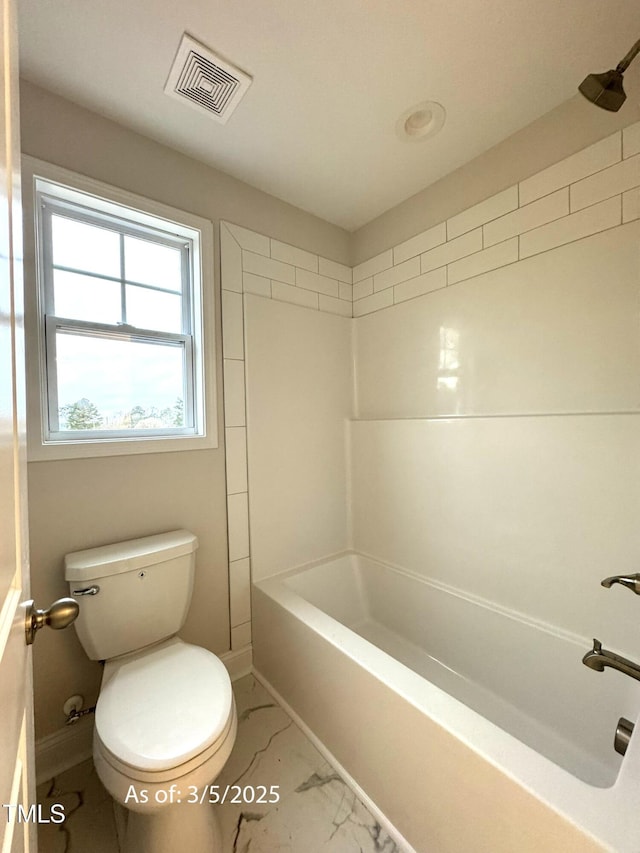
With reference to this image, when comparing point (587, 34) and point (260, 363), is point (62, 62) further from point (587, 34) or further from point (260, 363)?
point (587, 34)

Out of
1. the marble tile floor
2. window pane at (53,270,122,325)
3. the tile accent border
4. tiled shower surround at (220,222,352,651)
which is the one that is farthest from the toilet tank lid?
the tile accent border

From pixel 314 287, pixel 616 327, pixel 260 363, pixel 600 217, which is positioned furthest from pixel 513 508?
pixel 314 287

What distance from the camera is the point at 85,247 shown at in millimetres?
1408

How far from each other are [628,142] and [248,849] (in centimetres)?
250

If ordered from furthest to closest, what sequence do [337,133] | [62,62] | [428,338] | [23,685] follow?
[428,338]
[337,133]
[62,62]
[23,685]

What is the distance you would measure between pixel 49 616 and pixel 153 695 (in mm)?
684

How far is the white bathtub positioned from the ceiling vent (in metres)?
1.95

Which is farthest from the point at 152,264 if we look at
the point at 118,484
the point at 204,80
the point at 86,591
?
the point at 86,591

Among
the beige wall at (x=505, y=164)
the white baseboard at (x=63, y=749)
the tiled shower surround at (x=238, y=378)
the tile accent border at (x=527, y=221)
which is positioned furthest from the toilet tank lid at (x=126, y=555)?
the beige wall at (x=505, y=164)

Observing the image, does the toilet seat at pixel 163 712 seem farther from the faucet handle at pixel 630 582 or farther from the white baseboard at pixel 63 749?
the faucet handle at pixel 630 582

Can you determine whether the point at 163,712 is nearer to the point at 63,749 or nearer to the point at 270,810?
the point at 270,810

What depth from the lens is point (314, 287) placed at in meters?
1.98

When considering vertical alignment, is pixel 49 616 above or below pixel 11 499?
below

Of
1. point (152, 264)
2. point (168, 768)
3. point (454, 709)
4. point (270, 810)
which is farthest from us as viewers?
point (152, 264)
